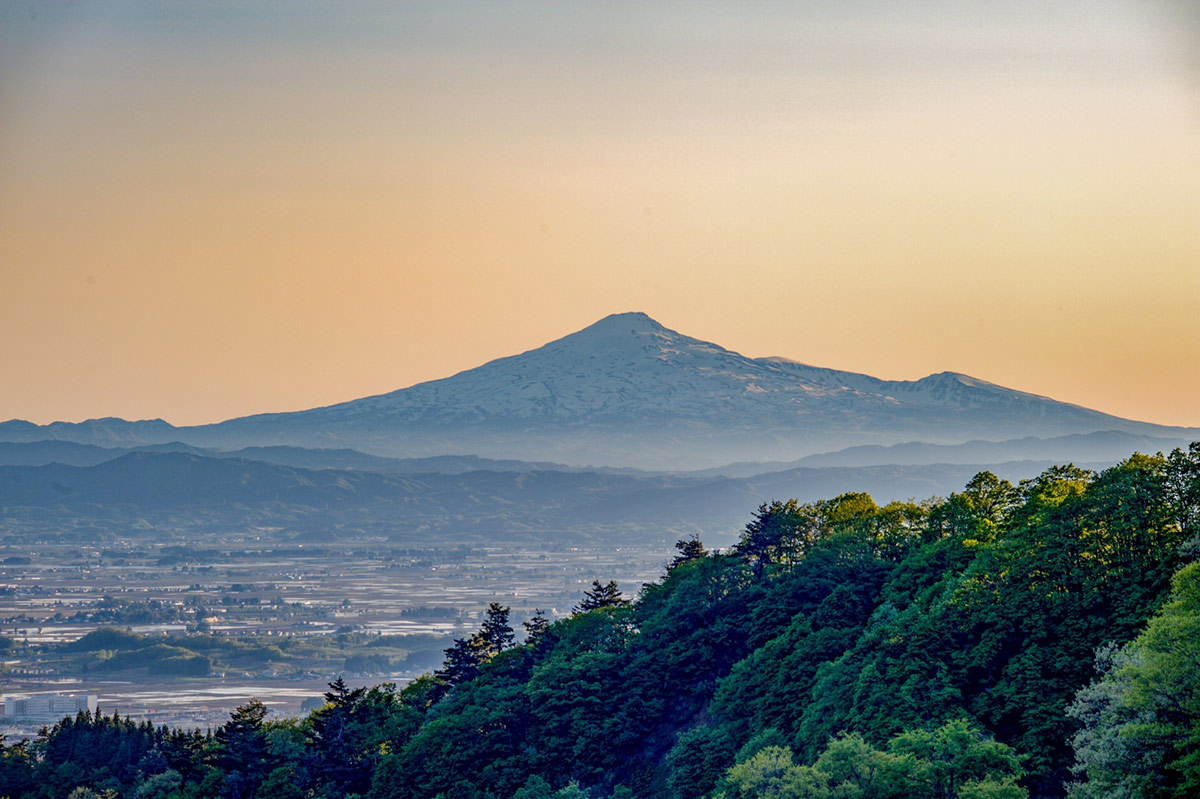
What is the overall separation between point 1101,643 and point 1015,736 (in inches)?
242

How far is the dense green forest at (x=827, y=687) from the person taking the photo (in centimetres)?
6172

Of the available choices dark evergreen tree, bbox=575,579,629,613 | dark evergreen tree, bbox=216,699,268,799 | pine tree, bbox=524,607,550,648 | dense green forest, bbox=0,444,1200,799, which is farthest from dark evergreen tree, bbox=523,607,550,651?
dark evergreen tree, bbox=216,699,268,799

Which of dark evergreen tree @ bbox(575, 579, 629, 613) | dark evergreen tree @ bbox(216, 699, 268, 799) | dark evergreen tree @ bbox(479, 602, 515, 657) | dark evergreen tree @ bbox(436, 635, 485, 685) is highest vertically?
dark evergreen tree @ bbox(575, 579, 629, 613)

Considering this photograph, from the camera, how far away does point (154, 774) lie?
113812 millimetres

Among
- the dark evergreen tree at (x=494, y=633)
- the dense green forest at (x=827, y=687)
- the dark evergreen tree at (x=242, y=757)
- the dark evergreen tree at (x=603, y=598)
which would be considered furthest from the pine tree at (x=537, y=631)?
the dark evergreen tree at (x=242, y=757)

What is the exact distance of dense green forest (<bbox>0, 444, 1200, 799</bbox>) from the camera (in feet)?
202

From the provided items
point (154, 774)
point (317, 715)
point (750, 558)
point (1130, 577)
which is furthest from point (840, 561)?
point (154, 774)

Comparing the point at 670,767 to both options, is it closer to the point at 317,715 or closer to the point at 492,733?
the point at 492,733

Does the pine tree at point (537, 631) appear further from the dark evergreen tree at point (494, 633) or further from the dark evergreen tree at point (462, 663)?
the dark evergreen tree at point (462, 663)

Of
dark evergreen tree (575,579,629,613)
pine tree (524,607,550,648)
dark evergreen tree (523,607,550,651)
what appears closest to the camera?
dark evergreen tree (523,607,550,651)

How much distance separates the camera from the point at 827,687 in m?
79.7

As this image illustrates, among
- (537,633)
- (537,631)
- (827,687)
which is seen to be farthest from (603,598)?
(827,687)

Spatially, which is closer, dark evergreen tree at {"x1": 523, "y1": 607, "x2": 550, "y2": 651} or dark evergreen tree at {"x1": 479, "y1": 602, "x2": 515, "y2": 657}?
dark evergreen tree at {"x1": 523, "y1": 607, "x2": 550, "y2": 651}

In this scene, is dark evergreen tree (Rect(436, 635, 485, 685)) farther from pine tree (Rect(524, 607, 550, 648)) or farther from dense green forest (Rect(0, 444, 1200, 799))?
pine tree (Rect(524, 607, 550, 648))
